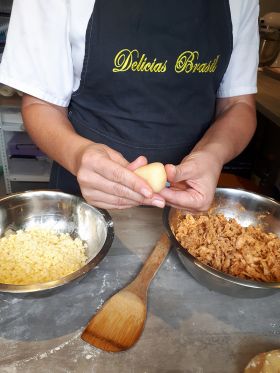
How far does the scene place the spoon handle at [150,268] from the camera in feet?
2.49

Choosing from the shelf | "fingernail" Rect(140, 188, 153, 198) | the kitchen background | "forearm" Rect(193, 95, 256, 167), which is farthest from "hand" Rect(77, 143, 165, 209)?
the shelf

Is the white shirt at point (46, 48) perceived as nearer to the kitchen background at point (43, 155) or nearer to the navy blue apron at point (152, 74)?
the navy blue apron at point (152, 74)

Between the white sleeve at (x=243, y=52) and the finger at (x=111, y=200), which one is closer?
the finger at (x=111, y=200)

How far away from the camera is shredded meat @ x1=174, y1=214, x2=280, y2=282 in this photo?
0.80 metres

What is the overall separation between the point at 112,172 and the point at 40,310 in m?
0.35

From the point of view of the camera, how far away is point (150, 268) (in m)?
0.82

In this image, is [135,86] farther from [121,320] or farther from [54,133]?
[121,320]

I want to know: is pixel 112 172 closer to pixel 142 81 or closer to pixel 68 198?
pixel 68 198

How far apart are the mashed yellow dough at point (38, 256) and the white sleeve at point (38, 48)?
419mm

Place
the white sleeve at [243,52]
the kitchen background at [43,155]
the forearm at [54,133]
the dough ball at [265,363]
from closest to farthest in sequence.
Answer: the dough ball at [265,363], the forearm at [54,133], the white sleeve at [243,52], the kitchen background at [43,155]

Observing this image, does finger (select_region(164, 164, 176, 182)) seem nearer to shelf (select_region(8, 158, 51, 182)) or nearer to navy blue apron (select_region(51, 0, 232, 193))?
navy blue apron (select_region(51, 0, 232, 193))

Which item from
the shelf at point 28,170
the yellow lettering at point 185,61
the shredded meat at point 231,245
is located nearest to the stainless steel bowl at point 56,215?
the shredded meat at point 231,245

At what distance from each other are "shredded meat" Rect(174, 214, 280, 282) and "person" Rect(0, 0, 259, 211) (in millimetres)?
112

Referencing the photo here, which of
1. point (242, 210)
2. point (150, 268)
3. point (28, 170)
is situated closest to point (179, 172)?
point (150, 268)
